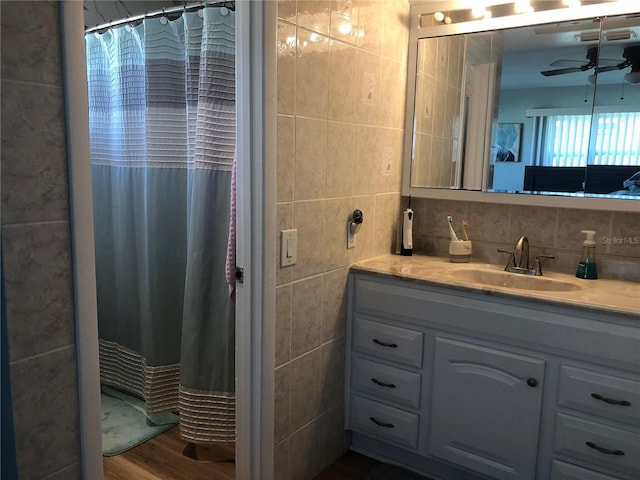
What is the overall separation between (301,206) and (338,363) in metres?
0.73

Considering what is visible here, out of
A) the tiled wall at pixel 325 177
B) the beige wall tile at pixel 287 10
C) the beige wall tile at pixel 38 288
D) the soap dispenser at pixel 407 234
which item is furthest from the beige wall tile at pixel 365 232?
the beige wall tile at pixel 38 288

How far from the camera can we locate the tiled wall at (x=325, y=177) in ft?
5.62

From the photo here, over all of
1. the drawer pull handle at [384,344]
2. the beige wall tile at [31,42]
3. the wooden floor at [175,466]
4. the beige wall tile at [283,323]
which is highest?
the beige wall tile at [31,42]

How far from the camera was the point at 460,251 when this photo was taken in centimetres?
225

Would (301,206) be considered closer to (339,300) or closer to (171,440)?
(339,300)

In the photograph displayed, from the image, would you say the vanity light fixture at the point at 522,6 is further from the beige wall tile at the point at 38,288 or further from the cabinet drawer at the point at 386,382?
the beige wall tile at the point at 38,288

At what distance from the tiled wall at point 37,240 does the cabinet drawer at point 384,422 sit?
4.18 ft

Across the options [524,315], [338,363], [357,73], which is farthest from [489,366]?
[357,73]

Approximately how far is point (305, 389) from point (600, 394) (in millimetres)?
1014

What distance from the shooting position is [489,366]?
5.99 ft

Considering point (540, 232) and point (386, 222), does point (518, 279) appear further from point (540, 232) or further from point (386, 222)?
point (386, 222)

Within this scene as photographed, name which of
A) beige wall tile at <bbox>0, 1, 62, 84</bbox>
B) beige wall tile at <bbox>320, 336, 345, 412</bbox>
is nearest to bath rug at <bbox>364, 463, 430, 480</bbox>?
beige wall tile at <bbox>320, 336, 345, 412</bbox>

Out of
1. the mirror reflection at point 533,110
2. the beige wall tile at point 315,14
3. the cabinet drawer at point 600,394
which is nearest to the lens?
the cabinet drawer at point 600,394

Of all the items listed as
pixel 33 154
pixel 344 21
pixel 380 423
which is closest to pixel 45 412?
pixel 33 154
